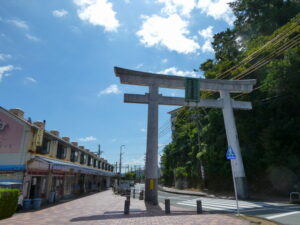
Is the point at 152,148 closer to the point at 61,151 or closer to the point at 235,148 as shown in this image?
the point at 235,148

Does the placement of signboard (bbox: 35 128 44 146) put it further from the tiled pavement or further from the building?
the tiled pavement

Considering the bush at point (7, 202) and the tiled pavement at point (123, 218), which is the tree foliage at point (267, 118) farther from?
the bush at point (7, 202)

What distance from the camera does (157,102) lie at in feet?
54.1

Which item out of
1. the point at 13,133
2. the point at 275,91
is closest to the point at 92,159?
the point at 13,133

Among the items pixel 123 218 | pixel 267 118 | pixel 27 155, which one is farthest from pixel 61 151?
pixel 267 118

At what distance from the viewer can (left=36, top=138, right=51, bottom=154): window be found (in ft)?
54.8

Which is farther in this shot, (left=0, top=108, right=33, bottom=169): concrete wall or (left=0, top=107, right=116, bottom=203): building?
(left=0, top=108, right=33, bottom=169): concrete wall

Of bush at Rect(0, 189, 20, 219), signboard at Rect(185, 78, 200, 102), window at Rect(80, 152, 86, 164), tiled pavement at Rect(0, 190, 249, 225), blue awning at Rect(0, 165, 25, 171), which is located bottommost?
tiled pavement at Rect(0, 190, 249, 225)

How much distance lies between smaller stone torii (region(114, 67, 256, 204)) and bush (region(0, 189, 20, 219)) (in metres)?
7.73

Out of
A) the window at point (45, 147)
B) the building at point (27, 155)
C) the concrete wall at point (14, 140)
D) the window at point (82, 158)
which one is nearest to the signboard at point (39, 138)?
the building at point (27, 155)

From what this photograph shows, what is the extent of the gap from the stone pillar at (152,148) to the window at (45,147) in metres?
8.64

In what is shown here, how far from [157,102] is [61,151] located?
39.8ft

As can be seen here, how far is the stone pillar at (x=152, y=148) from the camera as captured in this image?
14398mm

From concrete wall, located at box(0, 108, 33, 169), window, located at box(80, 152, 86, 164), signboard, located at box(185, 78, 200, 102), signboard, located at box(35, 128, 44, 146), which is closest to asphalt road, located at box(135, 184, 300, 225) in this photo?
signboard, located at box(185, 78, 200, 102)
